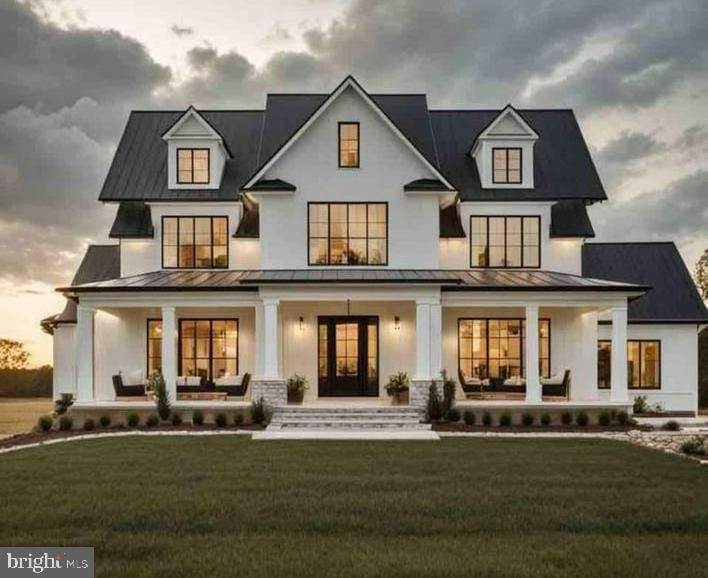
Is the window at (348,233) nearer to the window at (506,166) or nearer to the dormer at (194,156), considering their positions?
the dormer at (194,156)

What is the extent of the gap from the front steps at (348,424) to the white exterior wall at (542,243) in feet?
20.3

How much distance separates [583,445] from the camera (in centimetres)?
1619

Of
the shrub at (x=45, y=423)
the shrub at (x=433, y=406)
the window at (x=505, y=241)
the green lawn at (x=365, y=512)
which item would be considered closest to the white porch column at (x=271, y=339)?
the shrub at (x=433, y=406)

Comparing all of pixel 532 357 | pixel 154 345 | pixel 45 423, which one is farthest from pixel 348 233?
pixel 45 423

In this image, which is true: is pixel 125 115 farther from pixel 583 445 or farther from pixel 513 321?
pixel 583 445

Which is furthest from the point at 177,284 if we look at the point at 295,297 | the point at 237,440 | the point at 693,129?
the point at 693,129

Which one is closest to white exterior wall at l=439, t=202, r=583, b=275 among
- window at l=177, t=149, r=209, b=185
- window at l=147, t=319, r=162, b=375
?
window at l=177, t=149, r=209, b=185

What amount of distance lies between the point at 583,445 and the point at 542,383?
6.26 meters

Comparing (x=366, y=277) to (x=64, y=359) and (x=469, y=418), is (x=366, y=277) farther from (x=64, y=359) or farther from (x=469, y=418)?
(x=64, y=359)

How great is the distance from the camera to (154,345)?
24.3 meters

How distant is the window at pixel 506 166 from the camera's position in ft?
82.2

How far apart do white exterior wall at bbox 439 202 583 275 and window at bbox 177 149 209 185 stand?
8.30 m

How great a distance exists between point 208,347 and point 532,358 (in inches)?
396

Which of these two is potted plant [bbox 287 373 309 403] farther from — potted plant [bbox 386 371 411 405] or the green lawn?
the green lawn
